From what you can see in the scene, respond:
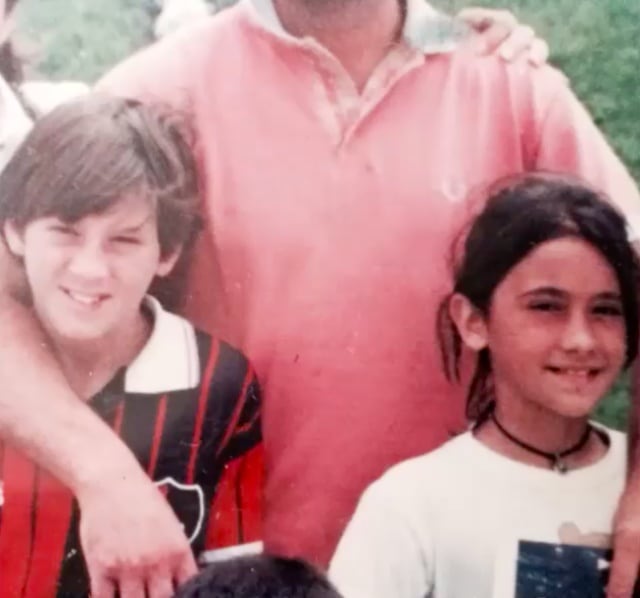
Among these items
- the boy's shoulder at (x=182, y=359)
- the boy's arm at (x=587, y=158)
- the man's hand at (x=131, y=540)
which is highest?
the boy's arm at (x=587, y=158)

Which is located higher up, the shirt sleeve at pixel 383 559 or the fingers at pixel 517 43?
the fingers at pixel 517 43

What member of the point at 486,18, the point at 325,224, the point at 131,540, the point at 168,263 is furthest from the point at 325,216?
the point at 131,540

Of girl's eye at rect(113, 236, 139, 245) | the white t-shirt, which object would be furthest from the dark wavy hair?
girl's eye at rect(113, 236, 139, 245)

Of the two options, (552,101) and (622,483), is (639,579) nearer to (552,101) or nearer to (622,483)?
(622,483)

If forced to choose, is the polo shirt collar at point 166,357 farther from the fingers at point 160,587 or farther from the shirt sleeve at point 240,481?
the fingers at point 160,587

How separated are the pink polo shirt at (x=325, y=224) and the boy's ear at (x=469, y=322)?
22mm

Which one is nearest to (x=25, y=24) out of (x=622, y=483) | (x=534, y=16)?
(x=534, y=16)

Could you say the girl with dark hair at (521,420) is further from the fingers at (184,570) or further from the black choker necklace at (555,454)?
the fingers at (184,570)

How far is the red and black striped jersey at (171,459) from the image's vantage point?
3.37ft

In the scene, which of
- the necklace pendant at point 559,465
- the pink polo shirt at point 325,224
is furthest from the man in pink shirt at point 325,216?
the necklace pendant at point 559,465

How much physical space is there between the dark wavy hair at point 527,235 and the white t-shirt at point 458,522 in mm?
104

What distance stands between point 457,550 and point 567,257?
321 millimetres

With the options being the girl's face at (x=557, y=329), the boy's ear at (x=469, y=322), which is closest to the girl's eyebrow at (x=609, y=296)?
the girl's face at (x=557, y=329)

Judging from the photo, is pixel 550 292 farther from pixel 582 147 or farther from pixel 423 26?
pixel 423 26
